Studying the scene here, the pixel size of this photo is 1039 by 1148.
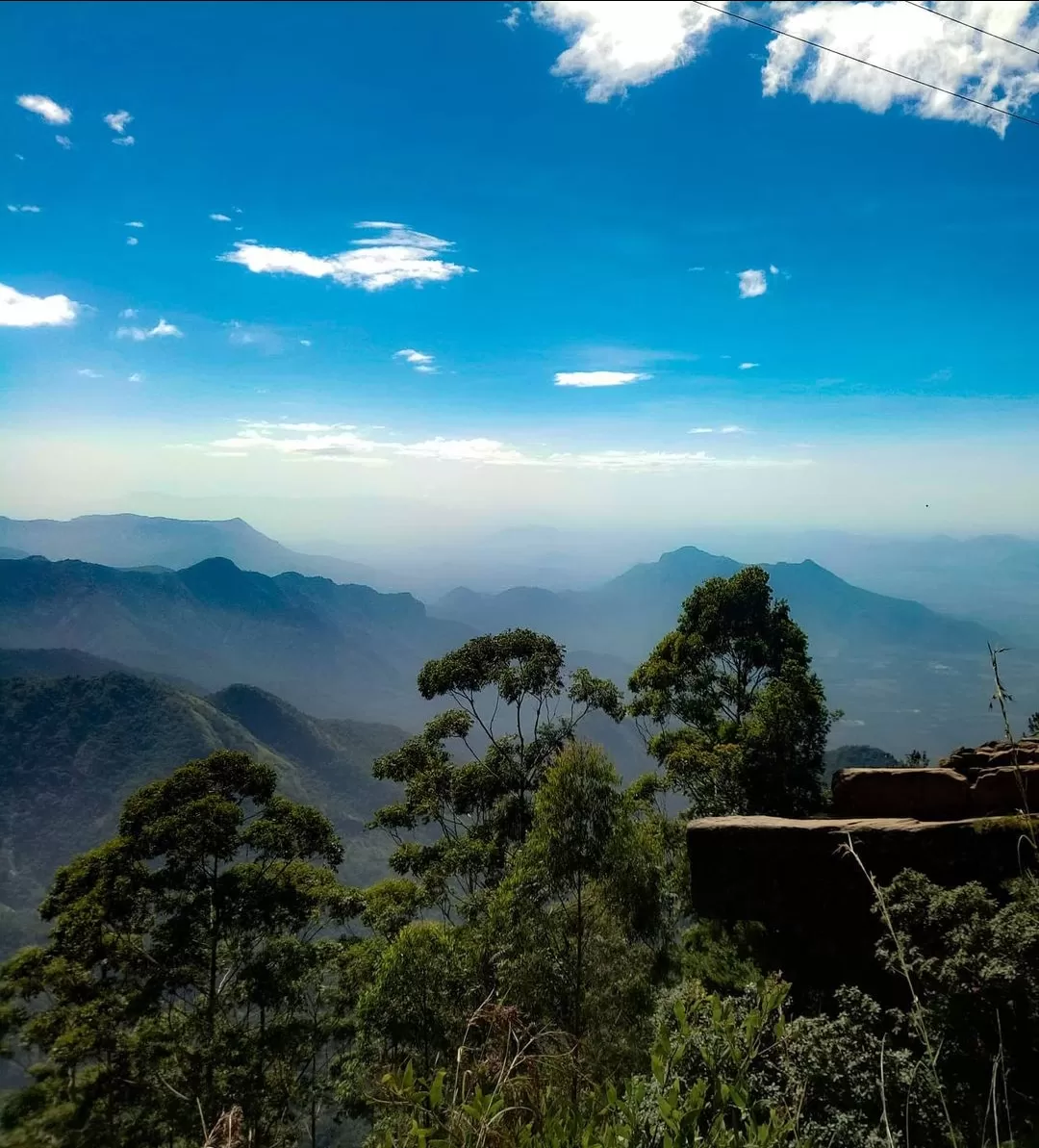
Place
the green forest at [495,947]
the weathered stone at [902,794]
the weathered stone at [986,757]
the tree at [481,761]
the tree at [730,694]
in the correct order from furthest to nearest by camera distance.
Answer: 1. the tree at [481,761]
2. the tree at [730,694]
3. the weathered stone at [902,794]
4. the weathered stone at [986,757]
5. the green forest at [495,947]

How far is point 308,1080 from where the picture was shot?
17047 mm

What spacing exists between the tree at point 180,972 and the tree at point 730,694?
8702mm

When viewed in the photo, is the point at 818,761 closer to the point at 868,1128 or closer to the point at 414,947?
the point at 414,947

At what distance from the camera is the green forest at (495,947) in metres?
7.02

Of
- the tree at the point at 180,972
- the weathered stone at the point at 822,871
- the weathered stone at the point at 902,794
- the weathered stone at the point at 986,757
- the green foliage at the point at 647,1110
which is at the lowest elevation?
the tree at the point at 180,972

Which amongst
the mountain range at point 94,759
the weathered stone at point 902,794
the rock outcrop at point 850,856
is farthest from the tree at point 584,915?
the mountain range at point 94,759

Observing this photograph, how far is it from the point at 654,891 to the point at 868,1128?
698 cm

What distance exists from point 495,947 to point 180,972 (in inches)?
272

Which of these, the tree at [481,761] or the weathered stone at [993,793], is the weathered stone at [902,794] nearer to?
the weathered stone at [993,793]

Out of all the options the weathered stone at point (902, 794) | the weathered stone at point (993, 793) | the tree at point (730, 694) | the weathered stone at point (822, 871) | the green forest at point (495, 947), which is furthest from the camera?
the tree at point (730, 694)

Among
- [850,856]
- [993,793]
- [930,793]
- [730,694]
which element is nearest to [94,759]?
[730,694]

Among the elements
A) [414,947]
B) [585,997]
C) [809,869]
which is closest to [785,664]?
[809,869]

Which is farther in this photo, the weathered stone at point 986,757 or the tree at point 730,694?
the tree at point 730,694

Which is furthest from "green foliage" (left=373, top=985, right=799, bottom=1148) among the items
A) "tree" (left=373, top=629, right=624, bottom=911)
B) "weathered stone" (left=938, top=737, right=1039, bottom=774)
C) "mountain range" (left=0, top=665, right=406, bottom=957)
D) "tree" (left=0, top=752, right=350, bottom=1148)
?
"mountain range" (left=0, top=665, right=406, bottom=957)
